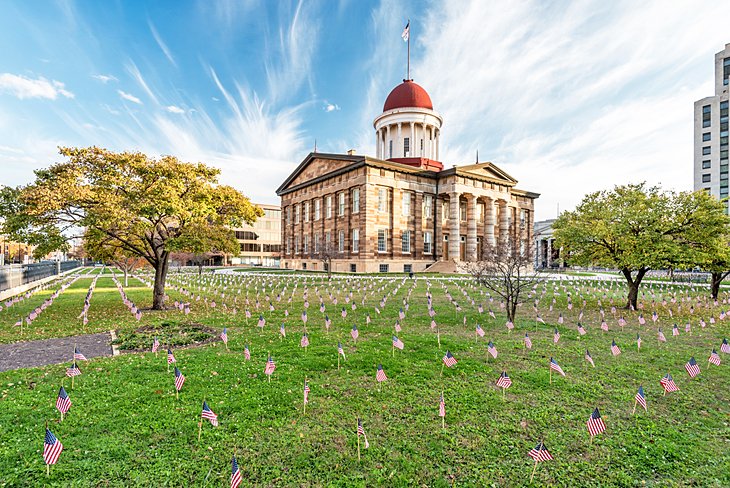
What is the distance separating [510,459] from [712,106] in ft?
303

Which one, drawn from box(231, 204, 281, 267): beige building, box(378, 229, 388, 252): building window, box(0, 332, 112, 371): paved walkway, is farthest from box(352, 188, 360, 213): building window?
box(231, 204, 281, 267): beige building

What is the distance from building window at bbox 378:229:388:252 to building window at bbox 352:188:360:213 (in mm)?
4051

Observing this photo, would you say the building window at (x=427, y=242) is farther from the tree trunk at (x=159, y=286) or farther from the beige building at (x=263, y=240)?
the beige building at (x=263, y=240)

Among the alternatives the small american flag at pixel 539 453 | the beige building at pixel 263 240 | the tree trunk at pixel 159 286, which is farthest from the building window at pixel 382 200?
the beige building at pixel 263 240

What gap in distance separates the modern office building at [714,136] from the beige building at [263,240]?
3585 inches

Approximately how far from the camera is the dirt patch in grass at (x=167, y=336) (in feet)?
32.1

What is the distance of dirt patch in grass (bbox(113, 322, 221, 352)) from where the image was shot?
9781mm

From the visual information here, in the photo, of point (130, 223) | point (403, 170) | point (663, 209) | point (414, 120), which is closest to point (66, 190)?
point (130, 223)

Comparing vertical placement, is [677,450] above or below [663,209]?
below

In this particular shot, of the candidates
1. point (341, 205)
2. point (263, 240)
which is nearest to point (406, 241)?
point (341, 205)

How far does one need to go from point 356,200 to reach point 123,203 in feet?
105

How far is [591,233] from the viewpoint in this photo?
1638cm

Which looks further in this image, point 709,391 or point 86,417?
point 709,391

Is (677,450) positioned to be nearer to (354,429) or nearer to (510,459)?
(510,459)
